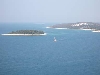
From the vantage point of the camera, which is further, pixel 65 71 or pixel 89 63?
pixel 89 63

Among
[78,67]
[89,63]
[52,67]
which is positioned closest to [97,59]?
[89,63]

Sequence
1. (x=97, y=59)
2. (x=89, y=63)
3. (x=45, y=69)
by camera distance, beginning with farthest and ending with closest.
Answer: (x=97, y=59), (x=89, y=63), (x=45, y=69)

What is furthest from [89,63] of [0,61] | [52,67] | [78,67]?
[0,61]

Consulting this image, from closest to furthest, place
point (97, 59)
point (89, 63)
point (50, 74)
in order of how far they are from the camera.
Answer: point (50, 74) < point (89, 63) < point (97, 59)

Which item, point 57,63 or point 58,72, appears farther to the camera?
point 57,63

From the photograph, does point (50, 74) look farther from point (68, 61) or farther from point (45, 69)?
point (68, 61)

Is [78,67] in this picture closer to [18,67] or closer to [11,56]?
[18,67]

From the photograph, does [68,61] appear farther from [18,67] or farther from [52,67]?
[18,67]

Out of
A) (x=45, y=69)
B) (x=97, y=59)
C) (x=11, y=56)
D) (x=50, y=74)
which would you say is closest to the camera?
(x=50, y=74)

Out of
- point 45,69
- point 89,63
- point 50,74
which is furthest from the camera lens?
point 89,63
